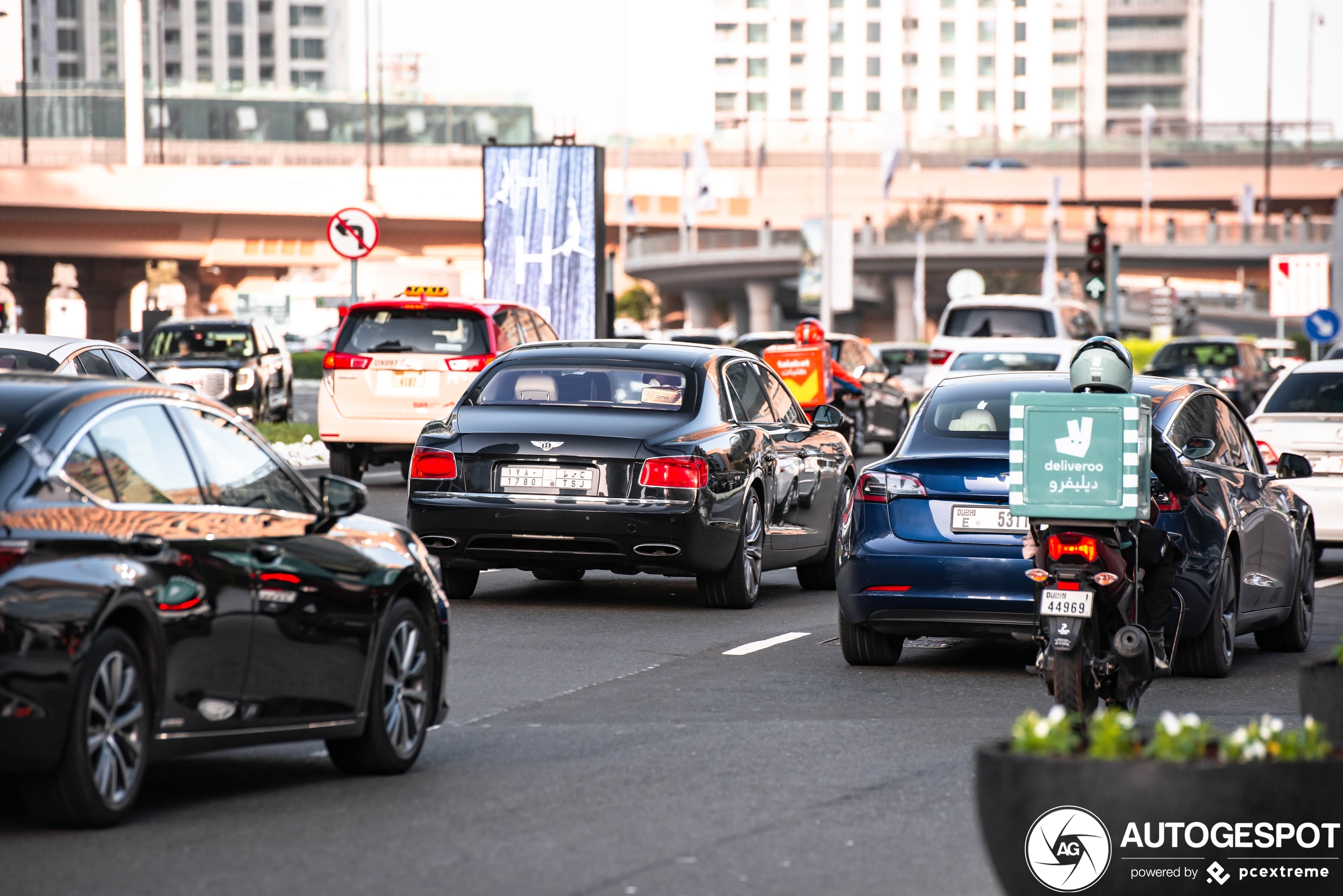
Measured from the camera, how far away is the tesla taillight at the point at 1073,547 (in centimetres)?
810

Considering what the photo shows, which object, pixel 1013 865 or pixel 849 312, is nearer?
pixel 1013 865

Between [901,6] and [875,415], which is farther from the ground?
[901,6]

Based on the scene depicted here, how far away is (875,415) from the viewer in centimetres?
3194

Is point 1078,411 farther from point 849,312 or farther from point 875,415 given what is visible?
point 849,312

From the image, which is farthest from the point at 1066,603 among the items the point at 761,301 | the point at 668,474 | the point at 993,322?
the point at 761,301

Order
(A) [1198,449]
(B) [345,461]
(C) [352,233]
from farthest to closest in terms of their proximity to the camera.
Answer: (C) [352,233]
(B) [345,461]
(A) [1198,449]

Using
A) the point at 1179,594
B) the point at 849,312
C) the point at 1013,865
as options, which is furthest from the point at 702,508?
the point at 849,312

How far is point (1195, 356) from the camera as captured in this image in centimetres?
4256

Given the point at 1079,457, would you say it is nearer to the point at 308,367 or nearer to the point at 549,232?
the point at 549,232

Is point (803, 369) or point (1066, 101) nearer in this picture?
point (803, 369)

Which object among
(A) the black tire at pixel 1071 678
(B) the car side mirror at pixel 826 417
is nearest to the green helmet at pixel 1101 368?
(A) the black tire at pixel 1071 678

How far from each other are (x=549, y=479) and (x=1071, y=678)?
5238 mm

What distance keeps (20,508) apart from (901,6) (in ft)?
570

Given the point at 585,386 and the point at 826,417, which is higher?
the point at 585,386
